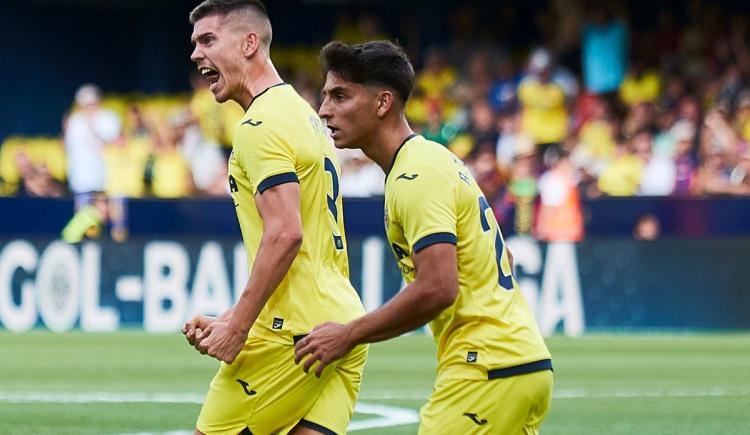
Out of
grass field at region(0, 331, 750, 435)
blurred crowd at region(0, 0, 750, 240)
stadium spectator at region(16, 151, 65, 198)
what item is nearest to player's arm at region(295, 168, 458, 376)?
grass field at region(0, 331, 750, 435)

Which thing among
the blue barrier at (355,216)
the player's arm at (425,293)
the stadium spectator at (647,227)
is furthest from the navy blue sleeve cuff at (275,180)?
the stadium spectator at (647,227)

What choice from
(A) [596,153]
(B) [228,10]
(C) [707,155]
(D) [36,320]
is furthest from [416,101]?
(B) [228,10]

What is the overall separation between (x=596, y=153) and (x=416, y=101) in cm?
280

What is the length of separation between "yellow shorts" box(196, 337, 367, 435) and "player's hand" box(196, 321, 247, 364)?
23 centimetres

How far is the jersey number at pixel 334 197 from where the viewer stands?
534cm

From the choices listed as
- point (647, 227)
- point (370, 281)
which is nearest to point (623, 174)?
point (647, 227)

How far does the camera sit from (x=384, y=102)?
4.92 m

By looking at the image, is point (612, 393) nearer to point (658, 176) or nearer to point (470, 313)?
point (470, 313)

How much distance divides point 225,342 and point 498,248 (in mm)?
959

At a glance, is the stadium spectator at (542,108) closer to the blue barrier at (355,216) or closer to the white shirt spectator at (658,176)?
the white shirt spectator at (658,176)

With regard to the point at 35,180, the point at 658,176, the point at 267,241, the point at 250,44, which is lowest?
the point at 267,241

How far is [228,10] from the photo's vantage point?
541cm

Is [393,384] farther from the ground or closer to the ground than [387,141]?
closer to the ground

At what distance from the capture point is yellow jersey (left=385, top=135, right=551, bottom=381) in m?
4.69
